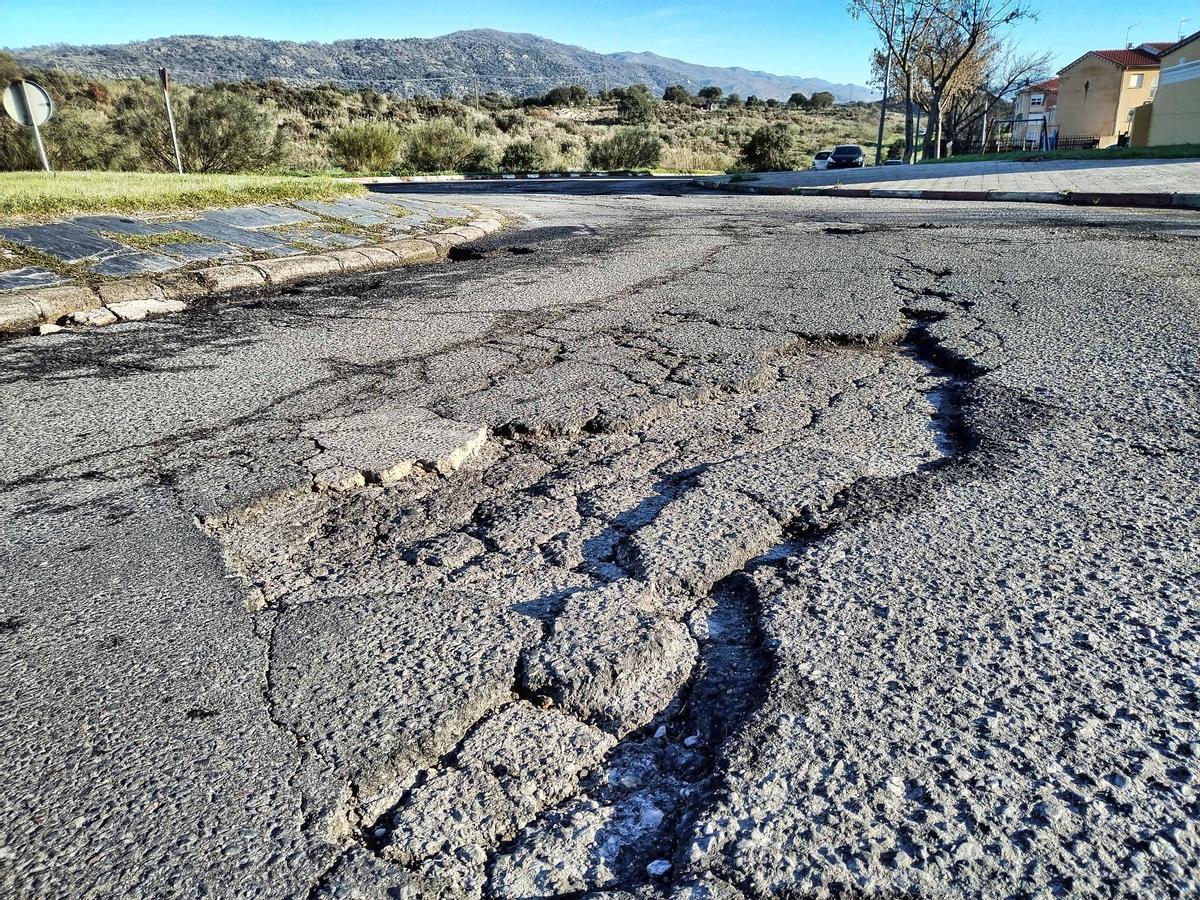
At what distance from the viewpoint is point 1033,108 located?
220 ft

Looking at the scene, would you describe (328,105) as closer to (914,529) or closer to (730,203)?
(730,203)

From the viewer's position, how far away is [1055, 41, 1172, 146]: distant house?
132 feet

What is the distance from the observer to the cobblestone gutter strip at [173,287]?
4.87 meters

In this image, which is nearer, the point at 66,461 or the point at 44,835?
the point at 44,835

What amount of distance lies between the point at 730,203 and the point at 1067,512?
1132 centimetres

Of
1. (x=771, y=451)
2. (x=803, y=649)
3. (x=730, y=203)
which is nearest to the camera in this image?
(x=803, y=649)

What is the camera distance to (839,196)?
14.5 metres

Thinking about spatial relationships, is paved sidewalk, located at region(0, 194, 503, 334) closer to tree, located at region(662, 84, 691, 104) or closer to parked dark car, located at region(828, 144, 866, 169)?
parked dark car, located at region(828, 144, 866, 169)

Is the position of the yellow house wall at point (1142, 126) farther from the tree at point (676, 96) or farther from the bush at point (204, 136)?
the tree at point (676, 96)

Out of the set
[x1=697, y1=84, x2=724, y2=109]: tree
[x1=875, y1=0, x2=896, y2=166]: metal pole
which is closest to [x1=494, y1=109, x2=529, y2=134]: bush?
[x1=875, y1=0, x2=896, y2=166]: metal pole

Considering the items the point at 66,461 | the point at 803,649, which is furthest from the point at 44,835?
the point at 66,461

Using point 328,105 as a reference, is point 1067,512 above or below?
below

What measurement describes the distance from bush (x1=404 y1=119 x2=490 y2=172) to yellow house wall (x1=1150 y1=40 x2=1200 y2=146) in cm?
2425

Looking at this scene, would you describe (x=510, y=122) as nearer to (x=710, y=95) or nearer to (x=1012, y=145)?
(x=1012, y=145)
